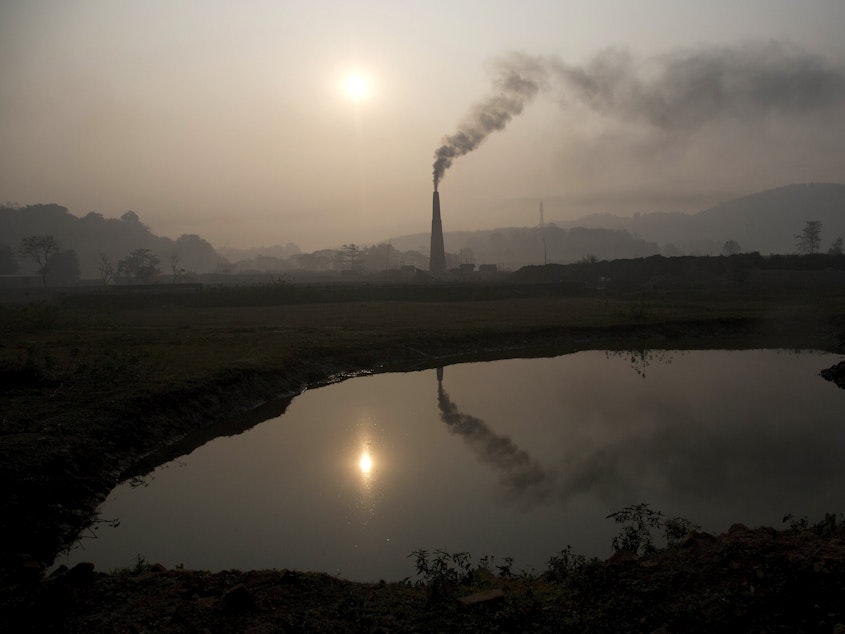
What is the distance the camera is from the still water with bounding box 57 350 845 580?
10.4 meters

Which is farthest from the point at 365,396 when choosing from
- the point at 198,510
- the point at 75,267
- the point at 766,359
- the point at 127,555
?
the point at 75,267

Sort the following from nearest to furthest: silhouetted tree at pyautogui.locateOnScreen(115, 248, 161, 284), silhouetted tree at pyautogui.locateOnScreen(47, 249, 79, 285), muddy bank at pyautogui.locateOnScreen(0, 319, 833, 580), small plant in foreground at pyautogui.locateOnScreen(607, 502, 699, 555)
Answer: small plant in foreground at pyautogui.locateOnScreen(607, 502, 699, 555), muddy bank at pyautogui.locateOnScreen(0, 319, 833, 580), silhouetted tree at pyautogui.locateOnScreen(47, 249, 79, 285), silhouetted tree at pyautogui.locateOnScreen(115, 248, 161, 284)

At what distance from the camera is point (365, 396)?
76.2 feet

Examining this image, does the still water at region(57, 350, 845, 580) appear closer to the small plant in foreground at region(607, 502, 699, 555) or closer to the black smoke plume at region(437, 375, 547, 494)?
the black smoke plume at region(437, 375, 547, 494)

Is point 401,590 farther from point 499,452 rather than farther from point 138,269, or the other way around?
point 138,269

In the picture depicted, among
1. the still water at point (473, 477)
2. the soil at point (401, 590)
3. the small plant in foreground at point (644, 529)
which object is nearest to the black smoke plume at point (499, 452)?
the still water at point (473, 477)

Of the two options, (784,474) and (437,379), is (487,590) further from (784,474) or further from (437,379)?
(437,379)

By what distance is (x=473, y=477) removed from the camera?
44.5 ft

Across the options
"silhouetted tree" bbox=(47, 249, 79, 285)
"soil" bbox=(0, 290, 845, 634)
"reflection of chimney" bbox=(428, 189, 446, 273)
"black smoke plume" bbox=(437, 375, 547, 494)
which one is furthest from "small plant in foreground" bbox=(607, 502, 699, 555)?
"silhouetted tree" bbox=(47, 249, 79, 285)

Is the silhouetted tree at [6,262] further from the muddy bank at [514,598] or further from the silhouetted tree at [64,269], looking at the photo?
the muddy bank at [514,598]

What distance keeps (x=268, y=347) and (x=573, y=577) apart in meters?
23.8

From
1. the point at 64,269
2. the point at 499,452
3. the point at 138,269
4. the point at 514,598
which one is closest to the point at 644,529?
the point at 514,598

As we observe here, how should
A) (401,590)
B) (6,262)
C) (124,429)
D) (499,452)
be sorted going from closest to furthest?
(401,590) < (499,452) < (124,429) < (6,262)

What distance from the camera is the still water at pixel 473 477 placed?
→ 10.4 metres
